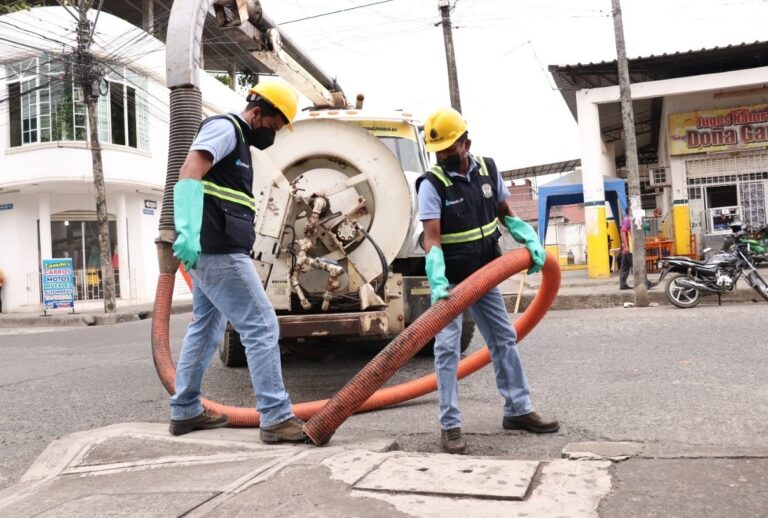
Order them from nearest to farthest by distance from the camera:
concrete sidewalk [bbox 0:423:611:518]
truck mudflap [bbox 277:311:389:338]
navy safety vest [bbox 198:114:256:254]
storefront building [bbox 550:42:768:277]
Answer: concrete sidewalk [bbox 0:423:611:518] → navy safety vest [bbox 198:114:256:254] → truck mudflap [bbox 277:311:389:338] → storefront building [bbox 550:42:768:277]

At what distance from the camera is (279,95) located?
11.9 feet

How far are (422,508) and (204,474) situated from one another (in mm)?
1106

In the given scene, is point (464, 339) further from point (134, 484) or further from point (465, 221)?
point (134, 484)

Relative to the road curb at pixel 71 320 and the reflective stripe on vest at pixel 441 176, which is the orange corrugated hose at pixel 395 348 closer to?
the reflective stripe on vest at pixel 441 176

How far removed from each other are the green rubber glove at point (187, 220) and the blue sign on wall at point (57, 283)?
49.9ft

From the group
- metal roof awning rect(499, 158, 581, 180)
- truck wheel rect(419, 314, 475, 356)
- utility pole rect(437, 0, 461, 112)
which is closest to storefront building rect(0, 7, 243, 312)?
utility pole rect(437, 0, 461, 112)

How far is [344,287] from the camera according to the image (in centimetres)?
516

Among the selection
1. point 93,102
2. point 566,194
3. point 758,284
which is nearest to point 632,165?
point 758,284

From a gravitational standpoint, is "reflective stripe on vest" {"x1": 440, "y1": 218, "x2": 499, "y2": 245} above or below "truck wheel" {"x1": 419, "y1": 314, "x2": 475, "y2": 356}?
above

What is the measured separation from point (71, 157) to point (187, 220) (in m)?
18.2

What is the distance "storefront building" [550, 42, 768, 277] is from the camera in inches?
628

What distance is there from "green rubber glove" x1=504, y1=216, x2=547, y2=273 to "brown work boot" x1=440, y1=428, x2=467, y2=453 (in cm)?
105

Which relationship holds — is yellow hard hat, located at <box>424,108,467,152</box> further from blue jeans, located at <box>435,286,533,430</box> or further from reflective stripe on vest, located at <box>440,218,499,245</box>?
blue jeans, located at <box>435,286,533,430</box>

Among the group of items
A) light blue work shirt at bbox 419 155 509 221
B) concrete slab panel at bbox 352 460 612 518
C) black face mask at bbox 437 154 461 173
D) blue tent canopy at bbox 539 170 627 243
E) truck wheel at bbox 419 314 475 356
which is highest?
blue tent canopy at bbox 539 170 627 243
